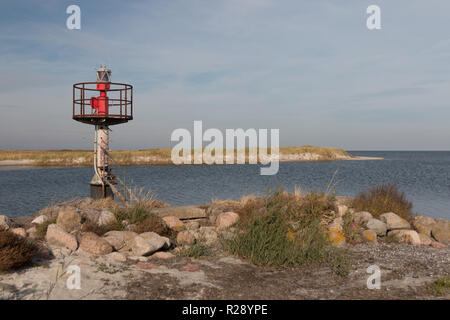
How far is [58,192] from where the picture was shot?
1066 inches

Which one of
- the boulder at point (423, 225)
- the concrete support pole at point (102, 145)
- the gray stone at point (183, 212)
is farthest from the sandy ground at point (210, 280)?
the concrete support pole at point (102, 145)

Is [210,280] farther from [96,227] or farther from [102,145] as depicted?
[102,145]

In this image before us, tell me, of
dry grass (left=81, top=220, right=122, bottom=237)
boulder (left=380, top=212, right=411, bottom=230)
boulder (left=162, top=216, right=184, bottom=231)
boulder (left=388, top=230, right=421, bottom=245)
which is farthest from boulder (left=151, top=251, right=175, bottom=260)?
boulder (left=380, top=212, right=411, bottom=230)

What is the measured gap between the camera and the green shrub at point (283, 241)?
7.53 meters

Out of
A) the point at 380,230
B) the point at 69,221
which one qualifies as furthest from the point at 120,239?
the point at 380,230

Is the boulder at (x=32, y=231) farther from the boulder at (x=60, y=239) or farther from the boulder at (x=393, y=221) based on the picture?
the boulder at (x=393, y=221)

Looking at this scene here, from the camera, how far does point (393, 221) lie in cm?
1056

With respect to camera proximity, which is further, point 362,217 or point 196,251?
point 362,217

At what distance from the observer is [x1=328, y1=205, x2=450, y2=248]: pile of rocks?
383 inches

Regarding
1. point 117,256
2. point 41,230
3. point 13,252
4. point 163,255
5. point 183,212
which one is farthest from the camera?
point 183,212

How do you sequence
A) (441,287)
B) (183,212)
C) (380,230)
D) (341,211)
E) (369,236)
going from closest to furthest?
(441,287)
(369,236)
(380,230)
(341,211)
(183,212)

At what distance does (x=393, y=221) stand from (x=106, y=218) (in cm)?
781

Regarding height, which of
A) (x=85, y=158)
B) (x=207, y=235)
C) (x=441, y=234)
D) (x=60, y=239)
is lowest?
(x=441, y=234)
